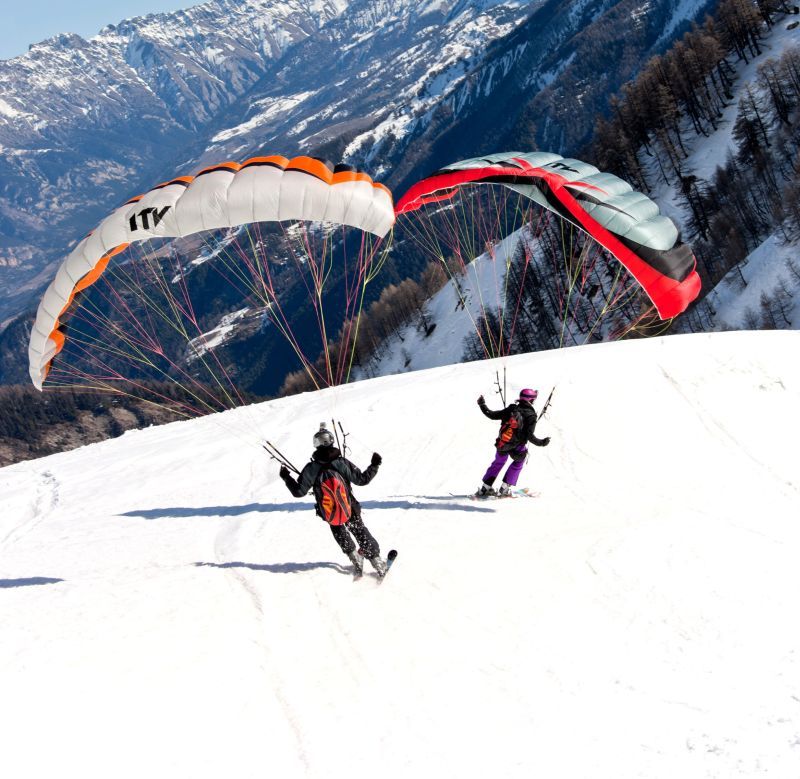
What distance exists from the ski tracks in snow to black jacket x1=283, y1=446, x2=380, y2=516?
7853 mm

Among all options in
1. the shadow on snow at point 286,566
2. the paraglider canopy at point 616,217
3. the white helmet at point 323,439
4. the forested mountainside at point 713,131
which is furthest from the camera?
the forested mountainside at point 713,131

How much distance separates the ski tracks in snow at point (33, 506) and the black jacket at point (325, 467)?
25.8 feet

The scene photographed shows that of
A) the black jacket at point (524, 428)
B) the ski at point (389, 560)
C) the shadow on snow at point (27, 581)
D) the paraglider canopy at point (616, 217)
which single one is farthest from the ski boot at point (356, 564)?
the paraglider canopy at point (616, 217)

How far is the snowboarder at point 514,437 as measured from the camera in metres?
10.3

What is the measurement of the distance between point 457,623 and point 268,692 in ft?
6.82

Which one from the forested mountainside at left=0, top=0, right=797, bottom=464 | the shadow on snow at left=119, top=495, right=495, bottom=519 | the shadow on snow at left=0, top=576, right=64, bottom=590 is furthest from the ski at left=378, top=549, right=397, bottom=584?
the forested mountainside at left=0, top=0, right=797, bottom=464

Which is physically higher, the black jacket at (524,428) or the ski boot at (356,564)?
the ski boot at (356,564)

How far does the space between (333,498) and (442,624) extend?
2187 millimetres

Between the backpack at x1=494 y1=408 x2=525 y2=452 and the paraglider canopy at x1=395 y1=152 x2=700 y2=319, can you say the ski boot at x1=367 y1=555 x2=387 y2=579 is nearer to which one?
the backpack at x1=494 y1=408 x2=525 y2=452

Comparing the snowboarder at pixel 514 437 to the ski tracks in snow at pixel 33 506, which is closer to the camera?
the snowboarder at pixel 514 437

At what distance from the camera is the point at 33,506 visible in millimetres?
14258

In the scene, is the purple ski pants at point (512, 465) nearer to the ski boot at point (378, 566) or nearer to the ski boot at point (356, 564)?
the ski boot at point (378, 566)

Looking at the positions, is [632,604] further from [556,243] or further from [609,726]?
[556,243]

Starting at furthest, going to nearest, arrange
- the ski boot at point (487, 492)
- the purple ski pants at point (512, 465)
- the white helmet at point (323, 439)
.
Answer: the ski boot at point (487, 492) < the purple ski pants at point (512, 465) < the white helmet at point (323, 439)
